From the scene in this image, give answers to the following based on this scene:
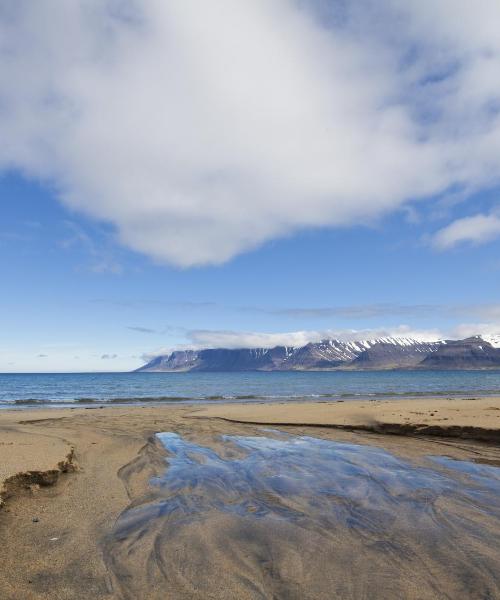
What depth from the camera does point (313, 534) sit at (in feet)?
20.1

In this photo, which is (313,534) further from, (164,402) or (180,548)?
(164,402)

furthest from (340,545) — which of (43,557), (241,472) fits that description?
(241,472)

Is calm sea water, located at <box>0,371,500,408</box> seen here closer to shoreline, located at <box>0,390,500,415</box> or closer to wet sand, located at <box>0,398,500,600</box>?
shoreline, located at <box>0,390,500,415</box>

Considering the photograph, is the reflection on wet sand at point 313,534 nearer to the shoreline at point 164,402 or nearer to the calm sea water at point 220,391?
the shoreline at point 164,402

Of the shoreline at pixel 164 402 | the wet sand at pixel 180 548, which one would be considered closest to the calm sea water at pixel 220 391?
the shoreline at pixel 164 402

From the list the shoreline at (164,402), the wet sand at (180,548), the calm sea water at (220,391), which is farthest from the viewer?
the calm sea water at (220,391)

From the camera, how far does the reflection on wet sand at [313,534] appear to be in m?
4.64

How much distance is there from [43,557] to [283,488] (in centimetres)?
492

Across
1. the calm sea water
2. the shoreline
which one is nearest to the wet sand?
the shoreline

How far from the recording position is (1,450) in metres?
10.6

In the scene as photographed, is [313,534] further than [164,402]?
No

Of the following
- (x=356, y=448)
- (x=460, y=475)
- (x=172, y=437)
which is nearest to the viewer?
(x=460, y=475)

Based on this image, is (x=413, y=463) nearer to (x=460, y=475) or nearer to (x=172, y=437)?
(x=460, y=475)

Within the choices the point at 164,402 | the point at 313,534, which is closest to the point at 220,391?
the point at 164,402
